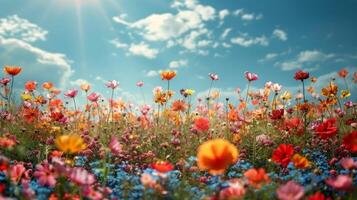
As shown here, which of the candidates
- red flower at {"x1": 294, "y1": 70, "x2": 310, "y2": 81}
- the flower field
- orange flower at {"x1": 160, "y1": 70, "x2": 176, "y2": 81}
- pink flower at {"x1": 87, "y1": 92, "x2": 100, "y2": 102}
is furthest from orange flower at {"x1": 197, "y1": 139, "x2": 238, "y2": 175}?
pink flower at {"x1": 87, "y1": 92, "x2": 100, "y2": 102}

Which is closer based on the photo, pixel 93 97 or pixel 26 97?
pixel 93 97

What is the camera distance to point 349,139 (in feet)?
9.37

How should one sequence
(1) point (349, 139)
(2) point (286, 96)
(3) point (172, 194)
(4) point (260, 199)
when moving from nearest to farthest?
(1) point (349, 139), (4) point (260, 199), (3) point (172, 194), (2) point (286, 96)

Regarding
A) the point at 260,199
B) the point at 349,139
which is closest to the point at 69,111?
the point at 260,199

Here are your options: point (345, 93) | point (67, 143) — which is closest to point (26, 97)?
point (67, 143)

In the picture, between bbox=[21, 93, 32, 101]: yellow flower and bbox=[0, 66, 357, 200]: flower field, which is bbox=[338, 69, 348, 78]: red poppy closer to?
bbox=[0, 66, 357, 200]: flower field

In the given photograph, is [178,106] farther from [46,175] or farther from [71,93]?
[46,175]

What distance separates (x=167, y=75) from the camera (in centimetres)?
599

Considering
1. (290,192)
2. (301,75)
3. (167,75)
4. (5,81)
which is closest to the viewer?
(290,192)

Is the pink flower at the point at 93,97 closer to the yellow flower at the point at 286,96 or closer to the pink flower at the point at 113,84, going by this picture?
the pink flower at the point at 113,84

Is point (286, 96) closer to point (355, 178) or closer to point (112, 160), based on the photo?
point (112, 160)

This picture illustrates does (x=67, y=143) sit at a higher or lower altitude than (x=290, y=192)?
higher

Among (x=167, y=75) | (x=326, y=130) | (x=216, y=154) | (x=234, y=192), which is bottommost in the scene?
(x=234, y=192)

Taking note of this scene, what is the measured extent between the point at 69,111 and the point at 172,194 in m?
4.29
